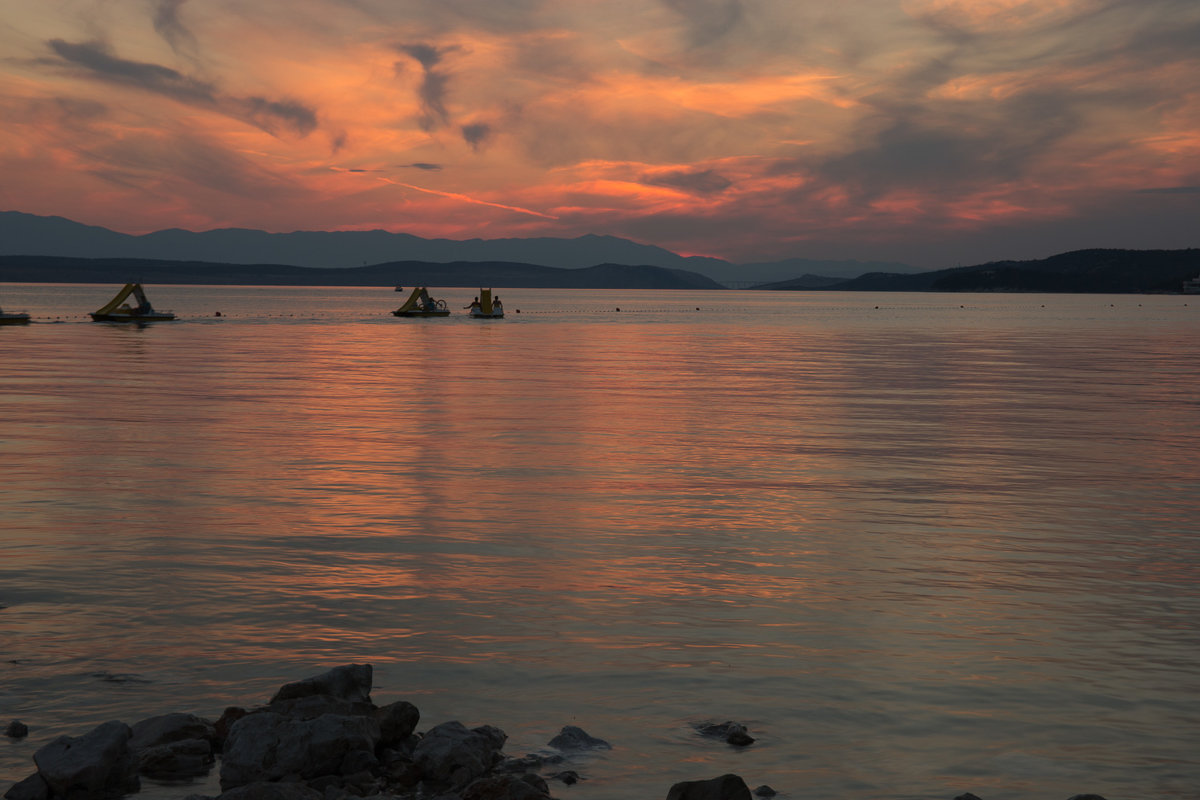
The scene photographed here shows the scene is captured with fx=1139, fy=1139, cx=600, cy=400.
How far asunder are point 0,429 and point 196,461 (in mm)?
7536

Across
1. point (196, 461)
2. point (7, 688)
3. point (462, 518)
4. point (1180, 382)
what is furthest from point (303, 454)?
point (1180, 382)

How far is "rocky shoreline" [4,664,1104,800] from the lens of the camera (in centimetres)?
757

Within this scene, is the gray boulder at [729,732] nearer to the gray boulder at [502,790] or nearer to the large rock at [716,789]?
the large rock at [716,789]

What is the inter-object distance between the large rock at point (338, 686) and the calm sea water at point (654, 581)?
593 mm

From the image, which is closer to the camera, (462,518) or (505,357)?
(462,518)

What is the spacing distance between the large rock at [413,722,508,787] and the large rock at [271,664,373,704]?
90cm

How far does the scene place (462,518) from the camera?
56.4 ft

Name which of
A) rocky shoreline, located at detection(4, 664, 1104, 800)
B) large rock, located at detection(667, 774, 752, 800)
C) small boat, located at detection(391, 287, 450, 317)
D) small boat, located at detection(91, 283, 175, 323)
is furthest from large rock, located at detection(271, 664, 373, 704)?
small boat, located at detection(391, 287, 450, 317)

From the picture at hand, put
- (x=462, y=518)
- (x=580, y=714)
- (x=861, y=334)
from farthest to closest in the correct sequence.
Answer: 1. (x=861, y=334)
2. (x=462, y=518)
3. (x=580, y=714)

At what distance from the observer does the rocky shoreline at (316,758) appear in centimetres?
757

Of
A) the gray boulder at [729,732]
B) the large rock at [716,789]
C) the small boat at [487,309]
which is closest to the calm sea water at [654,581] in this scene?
the gray boulder at [729,732]

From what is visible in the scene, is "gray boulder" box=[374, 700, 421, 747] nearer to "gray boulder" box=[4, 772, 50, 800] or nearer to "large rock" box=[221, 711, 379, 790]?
"large rock" box=[221, 711, 379, 790]

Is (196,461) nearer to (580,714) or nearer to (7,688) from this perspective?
(7,688)

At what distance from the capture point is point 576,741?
8.68 metres
